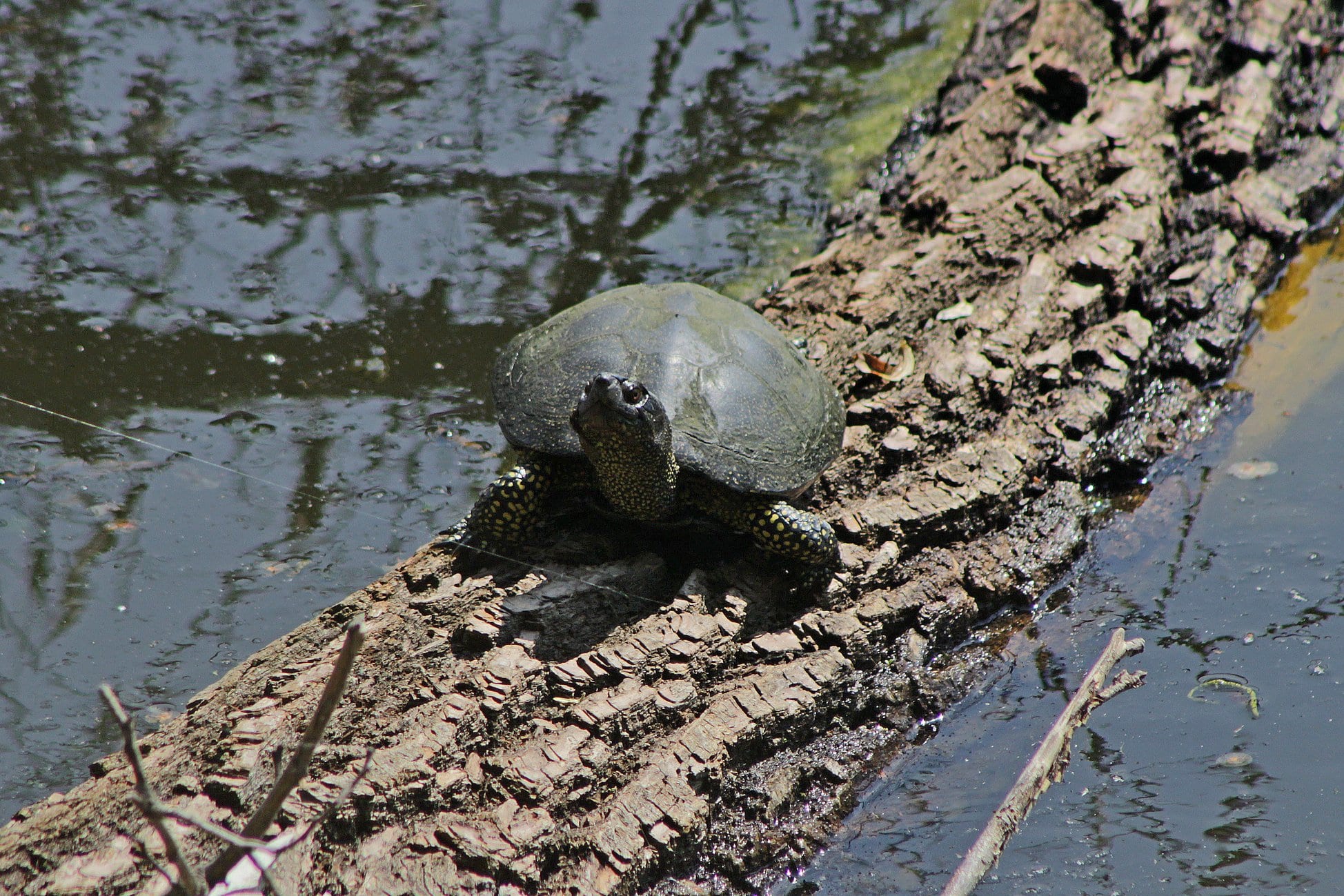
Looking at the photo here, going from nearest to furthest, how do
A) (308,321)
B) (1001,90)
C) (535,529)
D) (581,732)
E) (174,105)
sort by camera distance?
(581,732), (535,529), (308,321), (1001,90), (174,105)

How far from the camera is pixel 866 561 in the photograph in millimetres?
3328

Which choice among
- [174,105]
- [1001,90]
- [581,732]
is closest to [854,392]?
[581,732]

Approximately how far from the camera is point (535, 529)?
3.33 metres

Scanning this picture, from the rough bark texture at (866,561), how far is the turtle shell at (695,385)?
0.33m

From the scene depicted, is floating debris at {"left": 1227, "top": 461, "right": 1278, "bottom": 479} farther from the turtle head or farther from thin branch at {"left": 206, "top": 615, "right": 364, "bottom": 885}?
thin branch at {"left": 206, "top": 615, "right": 364, "bottom": 885}

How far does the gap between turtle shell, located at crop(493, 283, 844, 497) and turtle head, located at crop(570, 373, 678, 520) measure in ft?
0.41

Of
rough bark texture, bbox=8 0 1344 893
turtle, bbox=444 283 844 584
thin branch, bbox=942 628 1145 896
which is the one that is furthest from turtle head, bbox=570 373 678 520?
thin branch, bbox=942 628 1145 896

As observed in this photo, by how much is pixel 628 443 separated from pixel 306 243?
3.24 m

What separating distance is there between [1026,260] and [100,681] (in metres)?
4.12

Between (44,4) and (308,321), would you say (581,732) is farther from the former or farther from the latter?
(44,4)

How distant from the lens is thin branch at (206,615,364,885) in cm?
160

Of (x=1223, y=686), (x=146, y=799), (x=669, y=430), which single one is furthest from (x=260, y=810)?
(x=1223, y=686)

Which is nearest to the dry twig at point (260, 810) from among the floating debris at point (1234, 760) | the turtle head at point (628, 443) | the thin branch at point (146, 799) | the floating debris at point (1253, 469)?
the thin branch at point (146, 799)

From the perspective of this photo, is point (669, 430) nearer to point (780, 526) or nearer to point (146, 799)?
point (780, 526)
